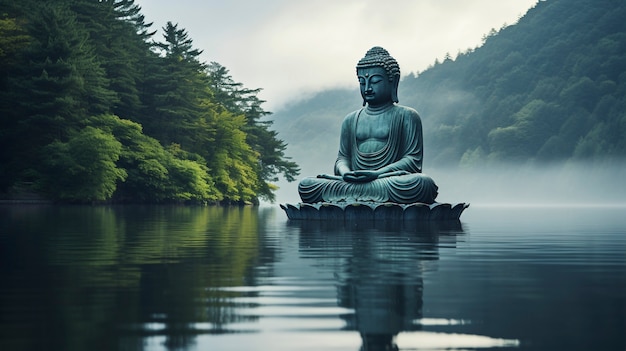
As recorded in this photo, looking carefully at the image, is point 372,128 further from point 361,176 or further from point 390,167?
point 361,176

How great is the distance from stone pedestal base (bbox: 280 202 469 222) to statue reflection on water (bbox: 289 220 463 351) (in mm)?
5162

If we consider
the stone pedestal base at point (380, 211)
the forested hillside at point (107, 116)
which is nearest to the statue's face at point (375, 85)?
the stone pedestal base at point (380, 211)

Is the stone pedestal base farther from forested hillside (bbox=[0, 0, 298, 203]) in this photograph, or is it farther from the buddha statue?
forested hillside (bbox=[0, 0, 298, 203])

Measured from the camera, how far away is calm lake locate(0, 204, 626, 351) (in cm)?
352

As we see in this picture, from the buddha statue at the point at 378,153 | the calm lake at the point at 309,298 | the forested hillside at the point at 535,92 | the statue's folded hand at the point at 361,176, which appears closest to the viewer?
the calm lake at the point at 309,298

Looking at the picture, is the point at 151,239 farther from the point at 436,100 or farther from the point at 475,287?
the point at 436,100

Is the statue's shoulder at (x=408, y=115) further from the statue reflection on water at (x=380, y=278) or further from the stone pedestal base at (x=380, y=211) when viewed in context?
the statue reflection on water at (x=380, y=278)

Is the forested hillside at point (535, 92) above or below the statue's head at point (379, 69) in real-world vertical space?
above

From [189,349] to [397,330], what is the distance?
0.92 meters

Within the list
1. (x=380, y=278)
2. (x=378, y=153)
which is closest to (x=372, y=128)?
(x=378, y=153)

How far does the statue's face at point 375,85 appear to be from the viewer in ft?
60.0

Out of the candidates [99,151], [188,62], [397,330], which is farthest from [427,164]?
[397,330]

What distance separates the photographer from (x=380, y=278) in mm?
5684

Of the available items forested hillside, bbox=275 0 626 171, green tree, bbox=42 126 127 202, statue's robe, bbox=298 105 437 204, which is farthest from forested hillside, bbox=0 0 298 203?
forested hillside, bbox=275 0 626 171
